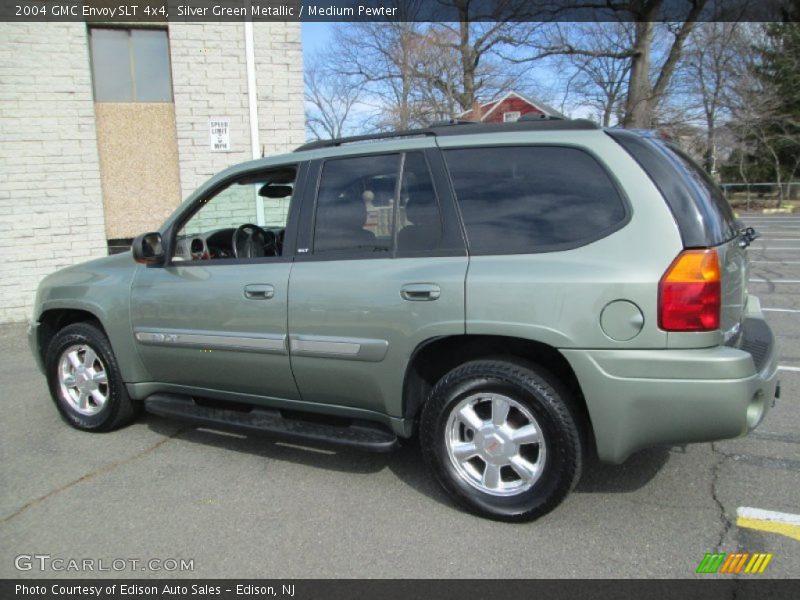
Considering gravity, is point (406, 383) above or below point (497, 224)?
below

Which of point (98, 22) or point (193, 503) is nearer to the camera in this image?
point (193, 503)

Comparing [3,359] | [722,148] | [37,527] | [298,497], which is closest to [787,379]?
[298,497]

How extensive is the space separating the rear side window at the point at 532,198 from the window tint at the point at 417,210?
0.14 m

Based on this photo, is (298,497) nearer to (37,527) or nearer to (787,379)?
(37,527)

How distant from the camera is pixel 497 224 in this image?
9.82ft

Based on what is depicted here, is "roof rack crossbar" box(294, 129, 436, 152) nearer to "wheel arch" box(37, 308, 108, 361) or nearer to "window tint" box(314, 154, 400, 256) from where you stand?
"window tint" box(314, 154, 400, 256)

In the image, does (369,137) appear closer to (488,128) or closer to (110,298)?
(488,128)

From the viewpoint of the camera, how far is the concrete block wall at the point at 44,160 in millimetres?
7855

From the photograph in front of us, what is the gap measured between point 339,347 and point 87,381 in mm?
2212

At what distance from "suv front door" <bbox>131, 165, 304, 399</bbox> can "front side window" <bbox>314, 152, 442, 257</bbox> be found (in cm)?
24

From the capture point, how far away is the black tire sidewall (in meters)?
4.21

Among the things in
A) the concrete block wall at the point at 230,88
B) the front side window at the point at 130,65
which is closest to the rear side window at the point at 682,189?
the concrete block wall at the point at 230,88

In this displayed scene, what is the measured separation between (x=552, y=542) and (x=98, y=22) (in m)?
8.53
